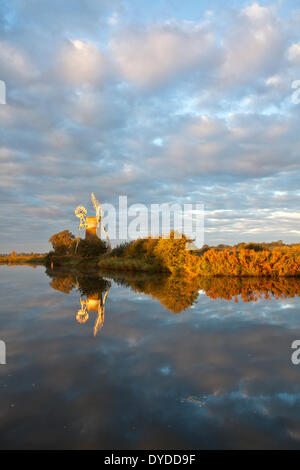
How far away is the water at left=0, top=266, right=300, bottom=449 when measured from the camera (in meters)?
3.42

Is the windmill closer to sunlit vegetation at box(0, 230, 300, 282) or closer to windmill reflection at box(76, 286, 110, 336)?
sunlit vegetation at box(0, 230, 300, 282)

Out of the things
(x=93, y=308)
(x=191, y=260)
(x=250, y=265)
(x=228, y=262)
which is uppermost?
(x=191, y=260)

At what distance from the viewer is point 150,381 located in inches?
192

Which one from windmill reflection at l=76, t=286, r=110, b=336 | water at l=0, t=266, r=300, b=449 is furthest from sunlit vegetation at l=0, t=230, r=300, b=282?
water at l=0, t=266, r=300, b=449

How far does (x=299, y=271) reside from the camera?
22562 mm

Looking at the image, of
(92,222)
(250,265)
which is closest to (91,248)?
(92,222)

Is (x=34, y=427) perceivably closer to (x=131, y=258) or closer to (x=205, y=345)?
(x=205, y=345)

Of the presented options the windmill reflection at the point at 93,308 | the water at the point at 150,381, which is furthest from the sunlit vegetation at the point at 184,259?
the water at the point at 150,381

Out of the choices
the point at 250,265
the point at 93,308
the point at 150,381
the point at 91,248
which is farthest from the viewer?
the point at 91,248

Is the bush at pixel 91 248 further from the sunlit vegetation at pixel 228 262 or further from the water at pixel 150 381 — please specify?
the water at pixel 150 381

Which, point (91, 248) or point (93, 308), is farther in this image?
point (91, 248)

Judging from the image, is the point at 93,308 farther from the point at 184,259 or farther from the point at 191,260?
the point at 184,259

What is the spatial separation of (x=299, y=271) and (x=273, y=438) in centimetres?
2193

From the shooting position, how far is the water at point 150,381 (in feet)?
11.2
